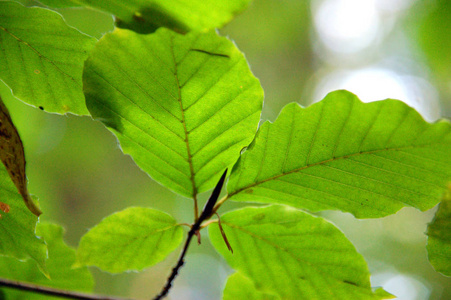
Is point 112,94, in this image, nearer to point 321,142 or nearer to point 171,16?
point 171,16

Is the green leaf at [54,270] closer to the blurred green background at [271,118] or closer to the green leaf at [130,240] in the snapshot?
the green leaf at [130,240]

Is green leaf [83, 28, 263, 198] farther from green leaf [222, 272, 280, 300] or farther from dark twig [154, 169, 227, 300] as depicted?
green leaf [222, 272, 280, 300]

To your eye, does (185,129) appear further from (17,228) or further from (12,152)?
(17,228)

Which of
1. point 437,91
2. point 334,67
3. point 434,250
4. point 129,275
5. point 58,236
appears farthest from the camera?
point 334,67

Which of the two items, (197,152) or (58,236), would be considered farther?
(58,236)

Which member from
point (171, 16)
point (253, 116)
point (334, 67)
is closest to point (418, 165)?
→ point (253, 116)

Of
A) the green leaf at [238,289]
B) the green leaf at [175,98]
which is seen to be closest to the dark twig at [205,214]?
the green leaf at [175,98]

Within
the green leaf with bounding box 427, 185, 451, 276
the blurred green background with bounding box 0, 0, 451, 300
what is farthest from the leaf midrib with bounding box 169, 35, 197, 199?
the blurred green background with bounding box 0, 0, 451, 300

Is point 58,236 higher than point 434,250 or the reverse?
the reverse
